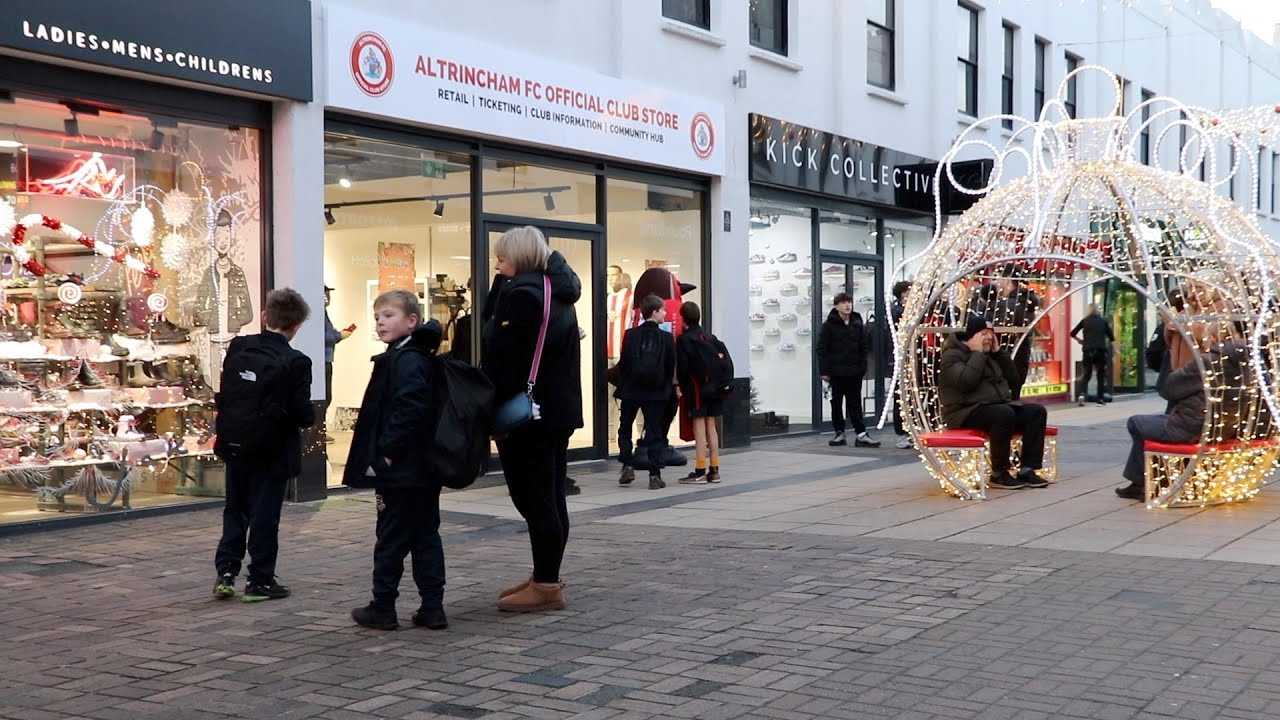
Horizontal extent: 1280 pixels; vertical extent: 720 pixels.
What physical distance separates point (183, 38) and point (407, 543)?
17.1 ft

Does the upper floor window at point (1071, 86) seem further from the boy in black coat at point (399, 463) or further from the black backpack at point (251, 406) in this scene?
the boy in black coat at point (399, 463)

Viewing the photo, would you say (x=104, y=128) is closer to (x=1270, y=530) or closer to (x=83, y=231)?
(x=83, y=231)

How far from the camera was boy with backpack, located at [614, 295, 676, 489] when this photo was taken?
11.9 m

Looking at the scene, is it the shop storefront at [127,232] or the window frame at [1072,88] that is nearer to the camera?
the shop storefront at [127,232]

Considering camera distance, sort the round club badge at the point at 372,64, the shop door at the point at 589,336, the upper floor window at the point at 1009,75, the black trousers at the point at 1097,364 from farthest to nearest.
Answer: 1. the black trousers at the point at 1097,364
2. the upper floor window at the point at 1009,75
3. the shop door at the point at 589,336
4. the round club badge at the point at 372,64

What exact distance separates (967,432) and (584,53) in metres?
5.43

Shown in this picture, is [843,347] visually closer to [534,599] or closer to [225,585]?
[534,599]

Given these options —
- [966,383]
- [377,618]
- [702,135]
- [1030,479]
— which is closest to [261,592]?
[377,618]

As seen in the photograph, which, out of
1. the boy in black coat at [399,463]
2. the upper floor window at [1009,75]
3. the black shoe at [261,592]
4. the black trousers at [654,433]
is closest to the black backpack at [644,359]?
the black trousers at [654,433]

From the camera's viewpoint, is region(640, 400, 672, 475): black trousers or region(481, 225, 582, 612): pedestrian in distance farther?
region(640, 400, 672, 475): black trousers

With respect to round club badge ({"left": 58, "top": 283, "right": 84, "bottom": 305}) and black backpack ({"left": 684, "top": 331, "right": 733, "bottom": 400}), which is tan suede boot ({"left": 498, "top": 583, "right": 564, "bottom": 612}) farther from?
black backpack ({"left": 684, "top": 331, "right": 733, "bottom": 400})

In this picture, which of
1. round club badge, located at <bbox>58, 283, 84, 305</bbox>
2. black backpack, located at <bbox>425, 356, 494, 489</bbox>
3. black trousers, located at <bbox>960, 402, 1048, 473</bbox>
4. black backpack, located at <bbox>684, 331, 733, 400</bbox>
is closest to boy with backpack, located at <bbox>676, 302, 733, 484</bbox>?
black backpack, located at <bbox>684, 331, 733, 400</bbox>

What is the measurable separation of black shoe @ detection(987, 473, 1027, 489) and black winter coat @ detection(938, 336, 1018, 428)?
55cm

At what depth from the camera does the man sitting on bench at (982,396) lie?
11.4 m
